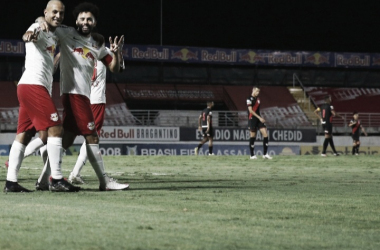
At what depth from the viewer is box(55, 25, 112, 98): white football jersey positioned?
7.85m

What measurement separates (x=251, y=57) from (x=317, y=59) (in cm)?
457

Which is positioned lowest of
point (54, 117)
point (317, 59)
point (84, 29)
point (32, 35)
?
point (54, 117)

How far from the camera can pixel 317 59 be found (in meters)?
47.3

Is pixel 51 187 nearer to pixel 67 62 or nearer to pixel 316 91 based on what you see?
pixel 67 62

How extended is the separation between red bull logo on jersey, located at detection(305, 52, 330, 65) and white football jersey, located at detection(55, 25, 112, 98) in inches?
1586

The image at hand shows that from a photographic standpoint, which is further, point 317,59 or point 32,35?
point 317,59

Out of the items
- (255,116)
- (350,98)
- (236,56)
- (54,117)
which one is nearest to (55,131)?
(54,117)

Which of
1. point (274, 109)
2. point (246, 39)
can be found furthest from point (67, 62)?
point (246, 39)

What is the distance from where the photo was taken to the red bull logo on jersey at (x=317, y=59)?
47156 millimetres

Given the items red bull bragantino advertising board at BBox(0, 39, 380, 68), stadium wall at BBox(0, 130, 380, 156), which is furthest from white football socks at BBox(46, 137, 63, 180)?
red bull bragantino advertising board at BBox(0, 39, 380, 68)

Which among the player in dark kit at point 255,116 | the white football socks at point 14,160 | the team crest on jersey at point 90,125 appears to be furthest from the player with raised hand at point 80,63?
the player in dark kit at point 255,116

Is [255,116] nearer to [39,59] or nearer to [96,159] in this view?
[96,159]

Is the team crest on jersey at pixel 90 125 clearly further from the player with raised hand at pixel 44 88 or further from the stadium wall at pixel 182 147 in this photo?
the stadium wall at pixel 182 147

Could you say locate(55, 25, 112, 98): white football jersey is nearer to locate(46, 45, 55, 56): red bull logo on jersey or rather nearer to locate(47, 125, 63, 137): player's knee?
locate(46, 45, 55, 56): red bull logo on jersey
